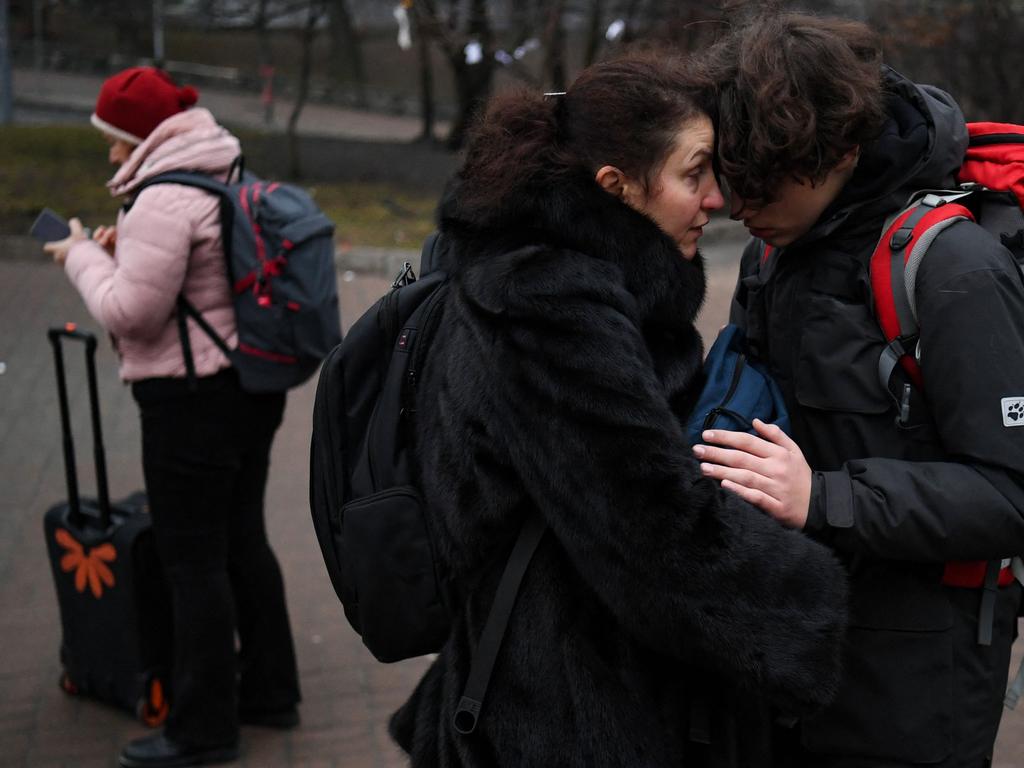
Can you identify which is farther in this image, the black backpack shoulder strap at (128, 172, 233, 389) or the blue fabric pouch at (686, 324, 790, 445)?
the black backpack shoulder strap at (128, 172, 233, 389)

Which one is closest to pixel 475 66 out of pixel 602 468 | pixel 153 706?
pixel 153 706

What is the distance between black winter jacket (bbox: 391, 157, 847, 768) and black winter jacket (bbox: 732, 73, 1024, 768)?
0.18 metres

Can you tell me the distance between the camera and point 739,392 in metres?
2.04

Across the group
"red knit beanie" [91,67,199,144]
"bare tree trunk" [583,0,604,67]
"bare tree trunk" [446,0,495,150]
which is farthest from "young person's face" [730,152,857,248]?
"bare tree trunk" [446,0,495,150]

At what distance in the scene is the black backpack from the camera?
6.64ft

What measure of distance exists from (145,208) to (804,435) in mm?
2115

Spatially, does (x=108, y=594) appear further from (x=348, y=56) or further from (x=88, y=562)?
(x=348, y=56)

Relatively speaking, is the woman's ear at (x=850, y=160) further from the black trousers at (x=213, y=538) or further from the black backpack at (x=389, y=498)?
the black trousers at (x=213, y=538)

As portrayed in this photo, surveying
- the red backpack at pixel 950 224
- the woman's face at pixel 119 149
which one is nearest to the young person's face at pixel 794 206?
the red backpack at pixel 950 224

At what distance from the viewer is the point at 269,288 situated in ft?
12.2

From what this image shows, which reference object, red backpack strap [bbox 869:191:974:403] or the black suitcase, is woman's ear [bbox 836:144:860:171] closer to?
red backpack strap [bbox 869:191:974:403]

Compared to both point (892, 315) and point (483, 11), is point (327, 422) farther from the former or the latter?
point (483, 11)

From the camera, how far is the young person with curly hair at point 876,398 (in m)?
1.97

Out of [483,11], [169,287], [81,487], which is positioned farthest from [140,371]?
→ [483,11]
